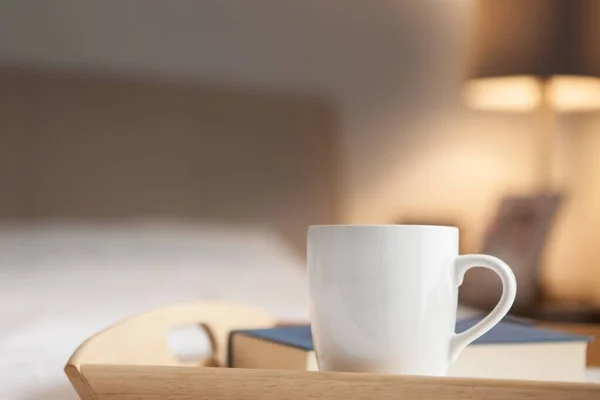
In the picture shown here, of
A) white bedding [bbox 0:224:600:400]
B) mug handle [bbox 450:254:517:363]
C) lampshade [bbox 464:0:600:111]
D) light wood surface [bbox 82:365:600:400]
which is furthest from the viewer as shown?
lampshade [bbox 464:0:600:111]

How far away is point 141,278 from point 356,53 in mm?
459

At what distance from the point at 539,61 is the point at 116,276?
0.67 meters

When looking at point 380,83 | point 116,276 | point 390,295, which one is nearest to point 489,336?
point 390,295

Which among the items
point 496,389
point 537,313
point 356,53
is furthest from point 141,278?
point 496,389

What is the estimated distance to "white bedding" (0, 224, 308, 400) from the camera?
35.4 inches

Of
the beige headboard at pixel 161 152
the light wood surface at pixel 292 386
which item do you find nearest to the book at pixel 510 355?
the light wood surface at pixel 292 386

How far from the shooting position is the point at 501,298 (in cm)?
48

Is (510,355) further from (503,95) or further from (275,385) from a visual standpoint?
(503,95)

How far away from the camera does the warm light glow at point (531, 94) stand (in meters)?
1.20

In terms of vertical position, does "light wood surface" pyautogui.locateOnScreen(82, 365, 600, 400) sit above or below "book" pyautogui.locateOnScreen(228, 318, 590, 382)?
above

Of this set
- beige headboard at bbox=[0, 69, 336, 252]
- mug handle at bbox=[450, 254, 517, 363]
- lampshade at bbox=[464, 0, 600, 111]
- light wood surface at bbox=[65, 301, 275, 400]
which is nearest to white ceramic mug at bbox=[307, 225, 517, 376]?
mug handle at bbox=[450, 254, 517, 363]

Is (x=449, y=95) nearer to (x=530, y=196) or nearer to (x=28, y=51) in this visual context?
(x=530, y=196)

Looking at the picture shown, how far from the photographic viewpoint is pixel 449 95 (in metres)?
1.23

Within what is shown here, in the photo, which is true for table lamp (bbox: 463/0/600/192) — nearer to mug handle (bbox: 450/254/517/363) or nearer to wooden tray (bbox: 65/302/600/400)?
mug handle (bbox: 450/254/517/363)
